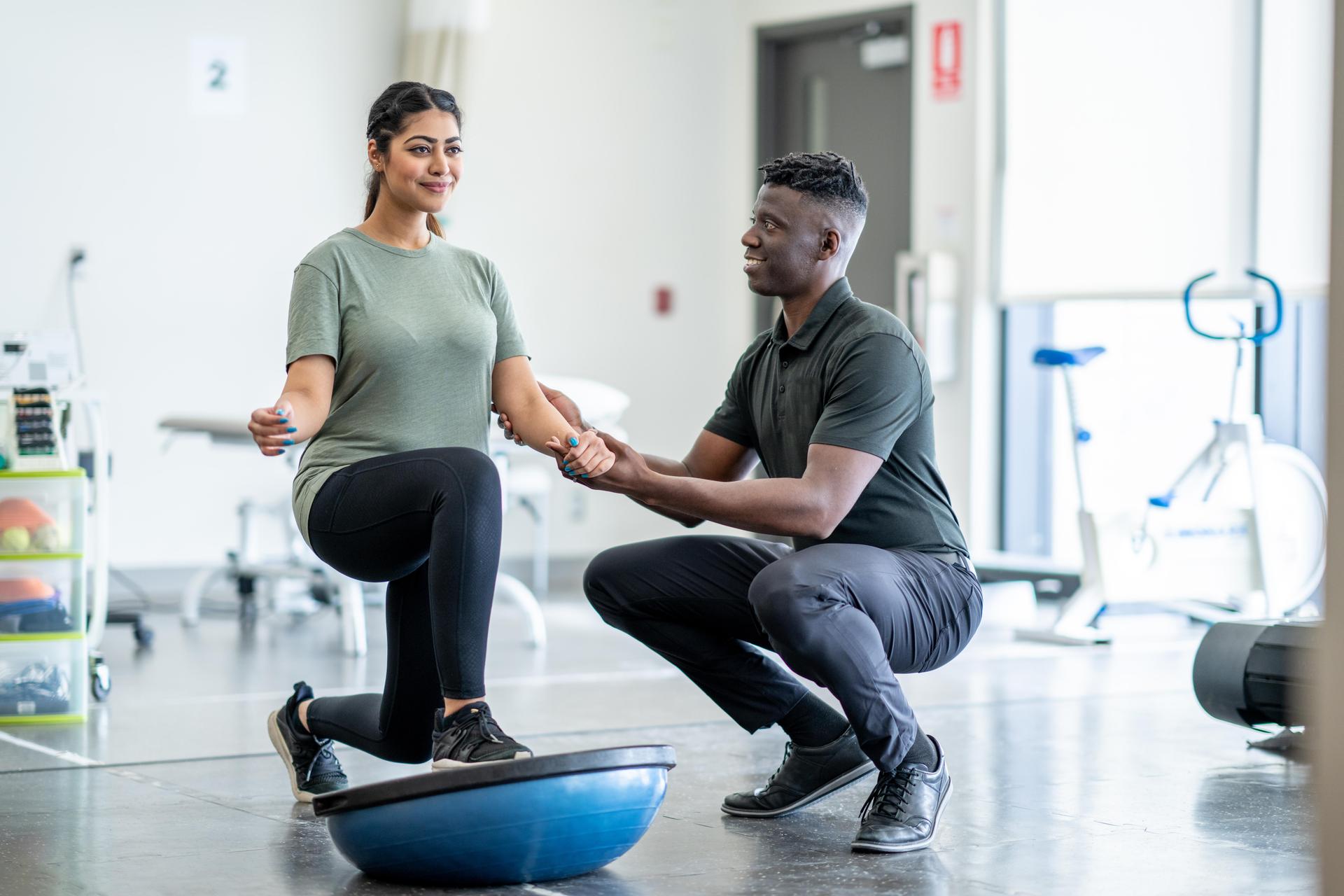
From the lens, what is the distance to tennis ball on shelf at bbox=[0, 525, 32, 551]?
373cm

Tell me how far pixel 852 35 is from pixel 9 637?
4.45 m

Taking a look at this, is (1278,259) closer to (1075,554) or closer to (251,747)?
(1075,554)

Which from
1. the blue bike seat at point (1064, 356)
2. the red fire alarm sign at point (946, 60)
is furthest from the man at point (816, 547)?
the red fire alarm sign at point (946, 60)

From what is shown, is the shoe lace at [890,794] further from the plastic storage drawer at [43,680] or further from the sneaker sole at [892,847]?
the plastic storage drawer at [43,680]

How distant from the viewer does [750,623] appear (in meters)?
2.70

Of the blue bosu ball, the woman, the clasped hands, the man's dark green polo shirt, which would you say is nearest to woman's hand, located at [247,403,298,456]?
the woman

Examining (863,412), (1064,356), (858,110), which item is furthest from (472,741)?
(858,110)

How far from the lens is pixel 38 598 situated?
12.2 feet

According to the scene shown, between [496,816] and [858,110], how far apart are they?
5221 mm

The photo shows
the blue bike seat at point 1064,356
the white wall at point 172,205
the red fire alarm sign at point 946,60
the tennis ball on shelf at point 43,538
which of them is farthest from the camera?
the red fire alarm sign at point 946,60

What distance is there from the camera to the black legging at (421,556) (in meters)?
2.35

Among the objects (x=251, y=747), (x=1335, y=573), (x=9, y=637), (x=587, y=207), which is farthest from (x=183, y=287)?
(x=1335, y=573)

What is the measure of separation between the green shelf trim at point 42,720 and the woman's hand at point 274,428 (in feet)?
5.36

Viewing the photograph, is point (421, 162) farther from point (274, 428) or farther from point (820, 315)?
point (820, 315)
